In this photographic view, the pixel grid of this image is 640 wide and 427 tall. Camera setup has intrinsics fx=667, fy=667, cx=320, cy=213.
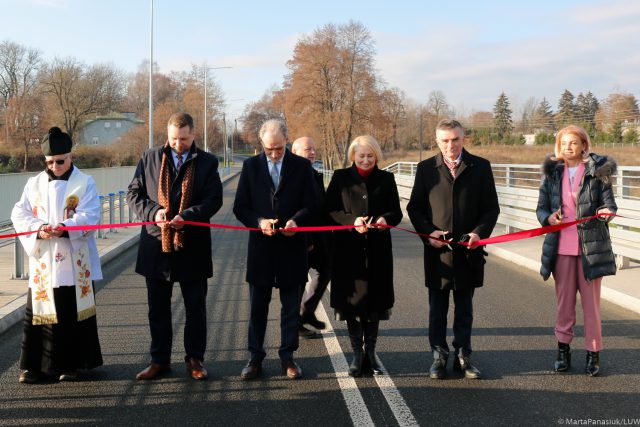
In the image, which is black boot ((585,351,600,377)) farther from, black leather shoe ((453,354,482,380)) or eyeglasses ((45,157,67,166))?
eyeglasses ((45,157,67,166))

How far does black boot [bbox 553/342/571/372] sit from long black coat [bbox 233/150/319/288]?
2.20 m

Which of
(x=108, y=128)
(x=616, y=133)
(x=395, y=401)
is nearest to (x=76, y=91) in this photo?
(x=108, y=128)

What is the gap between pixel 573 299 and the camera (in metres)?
5.57

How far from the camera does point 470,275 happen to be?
17.8 feet

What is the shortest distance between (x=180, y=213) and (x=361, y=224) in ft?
4.72

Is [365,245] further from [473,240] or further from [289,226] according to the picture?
[473,240]

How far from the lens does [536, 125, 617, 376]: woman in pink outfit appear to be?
17.8 ft

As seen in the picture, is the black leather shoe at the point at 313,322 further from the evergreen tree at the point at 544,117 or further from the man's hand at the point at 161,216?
the evergreen tree at the point at 544,117

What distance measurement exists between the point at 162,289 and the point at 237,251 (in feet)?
25.4

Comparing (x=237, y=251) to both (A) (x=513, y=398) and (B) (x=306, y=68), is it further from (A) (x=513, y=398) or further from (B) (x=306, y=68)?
(B) (x=306, y=68)

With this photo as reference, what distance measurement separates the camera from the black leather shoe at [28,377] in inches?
205

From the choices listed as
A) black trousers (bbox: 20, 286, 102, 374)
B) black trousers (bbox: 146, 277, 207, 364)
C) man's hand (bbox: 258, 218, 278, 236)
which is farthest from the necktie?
black trousers (bbox: 20, 286, 102, 374)

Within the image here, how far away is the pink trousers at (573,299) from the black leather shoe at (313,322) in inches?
91.6

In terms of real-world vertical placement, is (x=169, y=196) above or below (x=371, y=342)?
above
